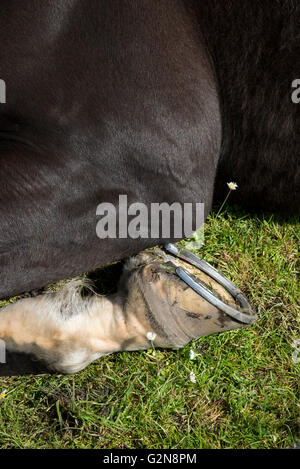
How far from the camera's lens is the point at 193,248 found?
2.14 metres

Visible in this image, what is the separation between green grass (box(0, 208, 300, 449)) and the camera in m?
1.77

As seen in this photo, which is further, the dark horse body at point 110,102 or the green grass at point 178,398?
the green grass at point 178,398

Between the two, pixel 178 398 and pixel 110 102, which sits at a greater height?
pixel 110 102

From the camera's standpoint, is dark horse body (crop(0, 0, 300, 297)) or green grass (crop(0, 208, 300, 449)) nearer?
dark horse body (crop(0, 0, 300, 297))

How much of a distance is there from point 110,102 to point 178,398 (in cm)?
100

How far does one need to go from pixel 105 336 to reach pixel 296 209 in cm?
82

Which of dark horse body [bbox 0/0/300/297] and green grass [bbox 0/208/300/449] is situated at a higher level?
dark horse body [bbox 0/0/300/297]

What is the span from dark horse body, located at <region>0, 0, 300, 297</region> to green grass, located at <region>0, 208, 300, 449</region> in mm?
423

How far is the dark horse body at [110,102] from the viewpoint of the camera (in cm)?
155

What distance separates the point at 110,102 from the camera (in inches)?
61.1

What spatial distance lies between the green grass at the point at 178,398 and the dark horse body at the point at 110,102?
423 mm

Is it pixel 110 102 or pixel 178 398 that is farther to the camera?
pixel 178 398

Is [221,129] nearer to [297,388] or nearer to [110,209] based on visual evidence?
[110,209]

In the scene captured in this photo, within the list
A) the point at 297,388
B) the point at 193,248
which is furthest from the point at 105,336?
the point at 297,388
